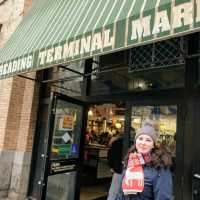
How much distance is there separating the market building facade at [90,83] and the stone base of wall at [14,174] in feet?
0.08

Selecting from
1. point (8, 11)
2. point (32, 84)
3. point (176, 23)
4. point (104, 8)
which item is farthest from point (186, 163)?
point (8, 11)

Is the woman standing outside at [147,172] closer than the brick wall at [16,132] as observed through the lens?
Yes

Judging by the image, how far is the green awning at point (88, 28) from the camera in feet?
11.5

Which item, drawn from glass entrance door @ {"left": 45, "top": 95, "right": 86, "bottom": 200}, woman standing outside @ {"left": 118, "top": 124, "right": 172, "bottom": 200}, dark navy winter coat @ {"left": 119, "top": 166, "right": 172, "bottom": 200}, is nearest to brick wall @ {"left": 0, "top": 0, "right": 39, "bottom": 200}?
glass entrance door @ {"left": 45, "top": 95, "right": 86, "bottom": 200}

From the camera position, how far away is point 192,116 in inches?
191

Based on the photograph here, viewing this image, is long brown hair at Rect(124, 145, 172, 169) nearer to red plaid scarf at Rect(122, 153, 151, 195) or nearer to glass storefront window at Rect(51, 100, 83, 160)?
red plaid scarf at Rect(122, 153, 151, 195)

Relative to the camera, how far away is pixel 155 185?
3156 millimetres

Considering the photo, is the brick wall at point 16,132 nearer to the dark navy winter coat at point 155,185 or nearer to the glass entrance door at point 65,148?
the glass entrance door at point 65,148

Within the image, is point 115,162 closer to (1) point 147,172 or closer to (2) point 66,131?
(2) point 66,131

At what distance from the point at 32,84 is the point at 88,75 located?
1.91 metres

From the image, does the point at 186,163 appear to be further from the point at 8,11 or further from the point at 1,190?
the point at 8,11

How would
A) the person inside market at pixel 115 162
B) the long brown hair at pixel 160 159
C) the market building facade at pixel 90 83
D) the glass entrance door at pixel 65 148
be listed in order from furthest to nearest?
the person inside market at pixel 115 162, the glass entrance door at pixel 65 148, the market building facade at pixel 90 83, the long brown hair at pixel 160 159

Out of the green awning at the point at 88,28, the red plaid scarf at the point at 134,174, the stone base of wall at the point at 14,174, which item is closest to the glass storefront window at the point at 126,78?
the green awning at the point at 88,28

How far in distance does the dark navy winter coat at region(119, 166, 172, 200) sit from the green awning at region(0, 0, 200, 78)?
4.71 ft
